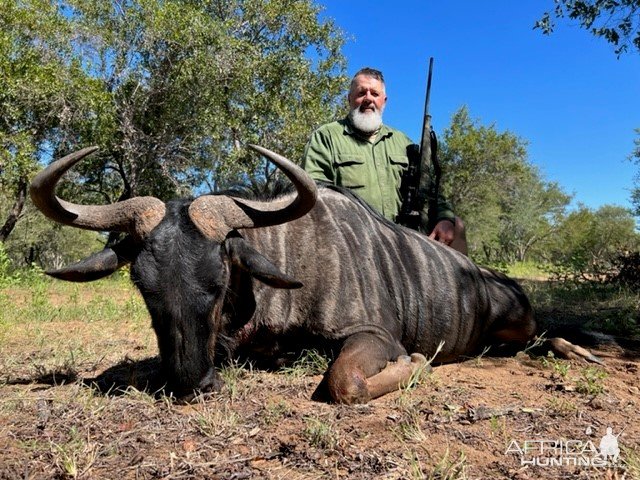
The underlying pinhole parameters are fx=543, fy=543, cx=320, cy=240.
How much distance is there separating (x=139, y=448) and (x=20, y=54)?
40.1ft

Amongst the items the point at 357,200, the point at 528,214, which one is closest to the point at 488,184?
the point at 528,214

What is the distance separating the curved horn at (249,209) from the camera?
2639 mm

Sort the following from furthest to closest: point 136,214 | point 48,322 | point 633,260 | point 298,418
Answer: point 633,260
point 48,322
point 136,214
point 298,418

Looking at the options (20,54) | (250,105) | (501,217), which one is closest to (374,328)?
(20,54)

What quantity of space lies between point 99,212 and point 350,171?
100 inches

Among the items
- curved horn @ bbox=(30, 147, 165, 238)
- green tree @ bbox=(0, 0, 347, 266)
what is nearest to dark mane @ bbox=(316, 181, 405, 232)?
curved horn @ bbox=(30, 147, 165, 238)

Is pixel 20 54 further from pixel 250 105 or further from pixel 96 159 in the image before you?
pixel 250 105

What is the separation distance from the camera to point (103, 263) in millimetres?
2779

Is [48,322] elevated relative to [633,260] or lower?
lower

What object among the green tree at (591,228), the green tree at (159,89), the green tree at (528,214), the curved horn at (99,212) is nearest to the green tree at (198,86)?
the green tree at (159,89)

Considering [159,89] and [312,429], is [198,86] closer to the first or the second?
[159,89]

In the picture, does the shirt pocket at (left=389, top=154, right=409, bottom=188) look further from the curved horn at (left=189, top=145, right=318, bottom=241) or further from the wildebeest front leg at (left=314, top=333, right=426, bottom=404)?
the wildebeest front leg at (left=314, top=333, right=426, bottom=404)

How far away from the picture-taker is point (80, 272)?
9.14ft

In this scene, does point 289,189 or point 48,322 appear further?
point 48,322
